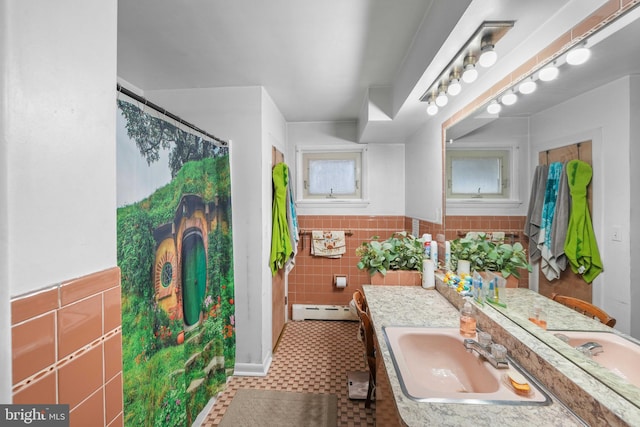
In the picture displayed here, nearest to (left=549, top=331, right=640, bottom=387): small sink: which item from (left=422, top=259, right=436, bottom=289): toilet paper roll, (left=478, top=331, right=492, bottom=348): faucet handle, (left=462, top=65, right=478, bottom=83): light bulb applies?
(left=478, top=331, right=492, bottom=348): faucet handle

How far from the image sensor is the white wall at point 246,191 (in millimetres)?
2176

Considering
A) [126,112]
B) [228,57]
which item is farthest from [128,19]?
[126,112]

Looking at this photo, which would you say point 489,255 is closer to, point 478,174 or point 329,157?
point 478,174

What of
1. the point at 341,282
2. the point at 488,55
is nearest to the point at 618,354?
the point at 488,55

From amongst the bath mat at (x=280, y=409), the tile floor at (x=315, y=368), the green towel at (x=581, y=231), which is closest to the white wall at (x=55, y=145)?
the green towel at (x=581, y=231)

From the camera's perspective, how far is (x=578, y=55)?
2.99 feet

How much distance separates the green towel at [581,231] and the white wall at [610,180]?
2 cm

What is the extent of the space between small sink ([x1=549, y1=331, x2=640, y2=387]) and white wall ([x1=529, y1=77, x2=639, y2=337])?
0.05 meters

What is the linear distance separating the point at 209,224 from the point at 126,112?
866 millimetres

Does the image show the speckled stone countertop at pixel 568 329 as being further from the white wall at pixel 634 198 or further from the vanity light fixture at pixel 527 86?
the vanity light fixture at pixel 527 86

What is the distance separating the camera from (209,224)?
1816mm

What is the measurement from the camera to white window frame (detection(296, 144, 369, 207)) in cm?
317

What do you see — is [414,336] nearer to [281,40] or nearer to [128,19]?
[281,40]

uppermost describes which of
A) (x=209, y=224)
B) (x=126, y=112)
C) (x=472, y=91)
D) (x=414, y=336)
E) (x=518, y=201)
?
(x=472, y=91)
